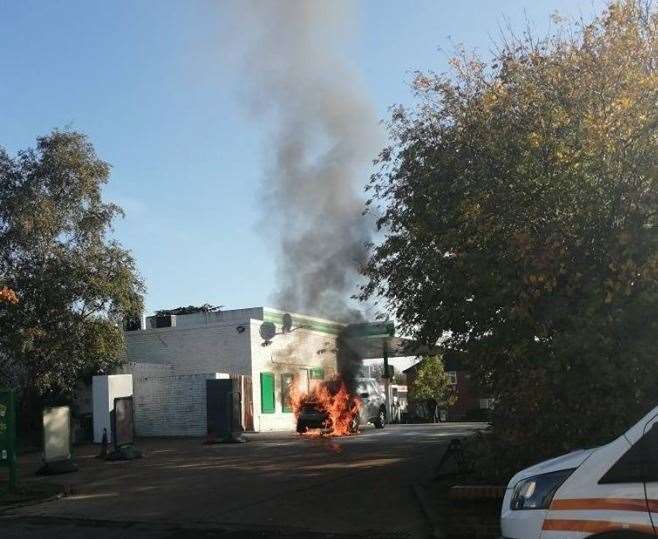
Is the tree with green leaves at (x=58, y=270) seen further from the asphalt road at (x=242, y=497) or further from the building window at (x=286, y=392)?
the building window at (x=286, y=392)

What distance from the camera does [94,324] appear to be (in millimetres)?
24719

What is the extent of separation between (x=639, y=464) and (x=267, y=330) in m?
27.4

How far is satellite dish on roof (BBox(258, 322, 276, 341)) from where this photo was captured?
31.2 meters

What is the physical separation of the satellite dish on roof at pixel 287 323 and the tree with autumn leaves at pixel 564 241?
1949 centimetres

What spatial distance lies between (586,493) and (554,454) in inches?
171

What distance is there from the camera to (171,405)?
28562 millimetres

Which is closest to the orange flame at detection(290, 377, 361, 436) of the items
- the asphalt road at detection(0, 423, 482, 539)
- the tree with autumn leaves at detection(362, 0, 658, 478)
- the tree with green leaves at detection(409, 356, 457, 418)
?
the asphalt road at detection(0, 423, 482, 539)

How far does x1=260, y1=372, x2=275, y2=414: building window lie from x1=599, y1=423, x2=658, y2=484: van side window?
1067 inches

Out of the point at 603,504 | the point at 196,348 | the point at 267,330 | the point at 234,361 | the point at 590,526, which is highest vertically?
the point at 267,330

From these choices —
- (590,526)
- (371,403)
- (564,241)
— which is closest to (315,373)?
(371,403)

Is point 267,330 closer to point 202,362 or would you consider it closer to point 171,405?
point 202,362

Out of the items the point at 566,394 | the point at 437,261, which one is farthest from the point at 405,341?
the point at 566,394

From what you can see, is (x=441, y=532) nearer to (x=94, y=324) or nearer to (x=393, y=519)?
(x=393, y=519)

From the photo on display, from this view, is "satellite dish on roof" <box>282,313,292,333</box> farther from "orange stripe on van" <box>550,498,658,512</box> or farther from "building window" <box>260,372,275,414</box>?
"orange stripe on van" <box>550,498,658,512</box>
